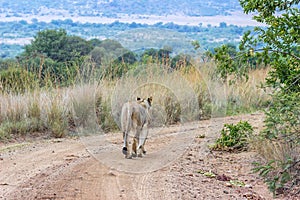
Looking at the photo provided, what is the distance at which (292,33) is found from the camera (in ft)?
22.5

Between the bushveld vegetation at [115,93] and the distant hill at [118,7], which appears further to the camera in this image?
the distant hill at [118,7]

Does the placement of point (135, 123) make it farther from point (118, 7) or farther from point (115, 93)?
point (118, 7)

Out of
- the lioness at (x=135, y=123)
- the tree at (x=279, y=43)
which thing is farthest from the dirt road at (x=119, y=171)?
the tree at (x=279, y=43)

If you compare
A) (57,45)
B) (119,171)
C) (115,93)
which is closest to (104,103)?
(115,93)

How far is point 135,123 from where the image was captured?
25.3ft

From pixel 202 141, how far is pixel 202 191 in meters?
3.44

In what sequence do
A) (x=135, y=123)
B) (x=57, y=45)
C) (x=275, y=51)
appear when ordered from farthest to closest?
(x=57, y=45) < (x=135, y=123) < (x=275, y=51)

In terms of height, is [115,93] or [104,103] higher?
[115,93]

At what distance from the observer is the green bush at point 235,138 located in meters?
8.63

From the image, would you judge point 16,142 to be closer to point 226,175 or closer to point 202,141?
point 202,141

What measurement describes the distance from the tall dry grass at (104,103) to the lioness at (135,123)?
1849 mm

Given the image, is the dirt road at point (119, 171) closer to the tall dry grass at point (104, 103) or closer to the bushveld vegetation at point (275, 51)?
the bushveld vegetation at point (275, 51)

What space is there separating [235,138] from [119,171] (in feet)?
8.52

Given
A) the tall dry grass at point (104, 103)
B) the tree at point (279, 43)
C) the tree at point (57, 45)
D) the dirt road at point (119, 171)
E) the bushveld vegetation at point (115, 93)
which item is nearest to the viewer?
the dirt road at point (119, 171)
